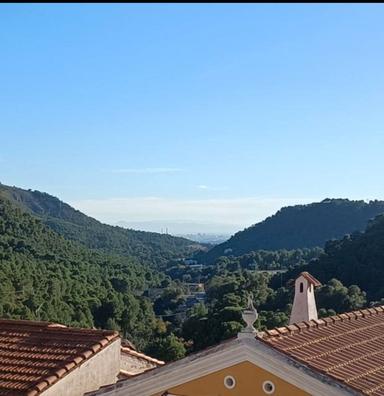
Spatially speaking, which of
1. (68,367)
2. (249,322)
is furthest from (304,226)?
(249,322)

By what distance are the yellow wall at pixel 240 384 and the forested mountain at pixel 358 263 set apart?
51647mm

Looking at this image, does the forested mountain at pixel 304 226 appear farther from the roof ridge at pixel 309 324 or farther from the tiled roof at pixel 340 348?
the tiled roof at pixel 340 348

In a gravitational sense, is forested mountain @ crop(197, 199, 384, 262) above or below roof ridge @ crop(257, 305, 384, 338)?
above

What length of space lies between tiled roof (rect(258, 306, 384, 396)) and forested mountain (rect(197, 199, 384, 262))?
128 metres

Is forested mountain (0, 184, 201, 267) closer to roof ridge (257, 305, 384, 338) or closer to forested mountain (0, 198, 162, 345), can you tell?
forested mountain (0, 198, 162, 345)

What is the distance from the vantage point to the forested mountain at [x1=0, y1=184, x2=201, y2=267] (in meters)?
152

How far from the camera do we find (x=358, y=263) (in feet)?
212

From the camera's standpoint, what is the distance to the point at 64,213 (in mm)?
175750

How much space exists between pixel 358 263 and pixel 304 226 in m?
92.9

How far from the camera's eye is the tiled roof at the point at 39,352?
8.53 meters

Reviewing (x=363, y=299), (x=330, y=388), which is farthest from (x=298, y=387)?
(x=363, y=299)

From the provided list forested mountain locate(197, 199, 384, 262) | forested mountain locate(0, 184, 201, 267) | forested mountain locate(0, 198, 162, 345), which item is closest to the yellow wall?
forested mountain locate(0, 198, 162, 345)

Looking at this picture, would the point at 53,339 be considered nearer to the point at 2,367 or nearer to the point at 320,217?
the point at 2,367

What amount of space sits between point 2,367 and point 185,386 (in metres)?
2.97
